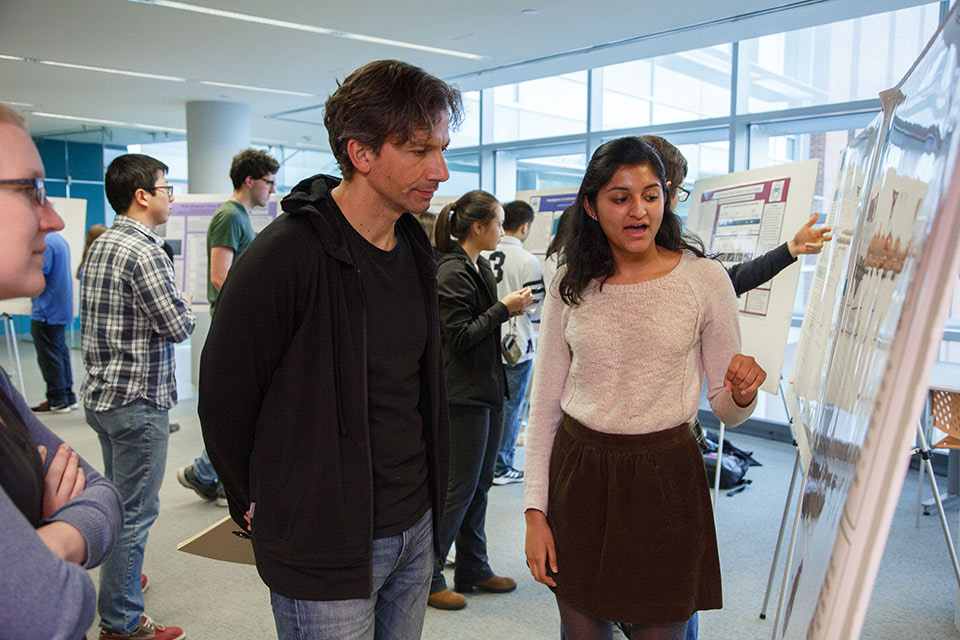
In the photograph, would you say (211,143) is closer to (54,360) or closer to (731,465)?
(54,360)

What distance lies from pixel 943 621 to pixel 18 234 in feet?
11.5

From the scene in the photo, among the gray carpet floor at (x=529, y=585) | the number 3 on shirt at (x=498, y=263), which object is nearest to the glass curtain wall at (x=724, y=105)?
the number 3 on shirt at (x=498, y=263)

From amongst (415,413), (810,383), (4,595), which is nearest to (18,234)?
(4,595)

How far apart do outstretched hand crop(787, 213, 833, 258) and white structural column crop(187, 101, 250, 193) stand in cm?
752

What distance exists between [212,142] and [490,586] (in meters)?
7.27

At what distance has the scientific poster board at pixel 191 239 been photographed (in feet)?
19.1

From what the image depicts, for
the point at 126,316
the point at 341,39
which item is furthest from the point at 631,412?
the point at 341,39

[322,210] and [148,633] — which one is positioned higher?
[322,210]

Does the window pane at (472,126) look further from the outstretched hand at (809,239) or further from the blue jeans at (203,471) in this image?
the outstretched hand at (809,239)

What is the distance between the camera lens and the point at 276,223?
1.40 metres

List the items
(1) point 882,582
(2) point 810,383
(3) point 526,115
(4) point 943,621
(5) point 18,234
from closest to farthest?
(5) point 18,234 → (2) point 810,383 → (4) point 943,621 → (1) point 882,582 → (3) point 526,115

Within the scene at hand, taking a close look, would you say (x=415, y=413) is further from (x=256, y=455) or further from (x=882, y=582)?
(x=882, y=582)

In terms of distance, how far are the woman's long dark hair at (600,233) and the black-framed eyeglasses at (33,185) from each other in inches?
39.1

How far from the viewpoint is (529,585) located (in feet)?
10.9
